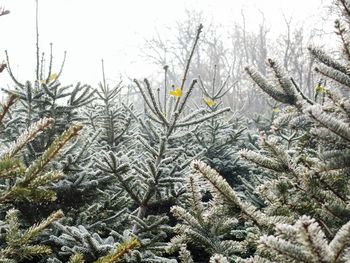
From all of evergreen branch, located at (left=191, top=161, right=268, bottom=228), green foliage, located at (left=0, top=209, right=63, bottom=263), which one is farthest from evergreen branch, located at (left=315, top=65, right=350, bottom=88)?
green foliage, located at (left=0, top=209, right=63, bottom=263)

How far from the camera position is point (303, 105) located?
1.47 m

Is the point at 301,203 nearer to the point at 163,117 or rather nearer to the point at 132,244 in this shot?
the point at 132,244

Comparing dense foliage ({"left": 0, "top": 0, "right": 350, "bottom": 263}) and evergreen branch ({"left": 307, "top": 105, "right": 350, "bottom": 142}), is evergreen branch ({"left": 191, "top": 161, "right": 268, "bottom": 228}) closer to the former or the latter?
dense foliage ({"left": 0, "top": 0, "right": 350, "bottom": 263})

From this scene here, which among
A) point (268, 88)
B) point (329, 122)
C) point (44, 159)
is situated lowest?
point (44, 159)

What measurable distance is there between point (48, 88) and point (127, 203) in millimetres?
1306

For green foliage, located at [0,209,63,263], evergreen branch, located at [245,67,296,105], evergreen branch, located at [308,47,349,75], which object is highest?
evergreen branch, located at [308,47,349,75]

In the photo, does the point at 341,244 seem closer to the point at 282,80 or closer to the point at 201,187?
the point at 282,80

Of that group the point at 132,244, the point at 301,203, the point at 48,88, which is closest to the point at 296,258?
the point at 132,244

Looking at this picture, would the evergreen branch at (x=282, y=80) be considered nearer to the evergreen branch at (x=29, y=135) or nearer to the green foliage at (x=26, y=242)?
the evergreen branch at (x=29, y=135)

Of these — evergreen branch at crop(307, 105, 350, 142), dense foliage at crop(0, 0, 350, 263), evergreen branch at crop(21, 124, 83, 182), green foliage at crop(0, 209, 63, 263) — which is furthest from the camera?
green foliage at crop(0, 209, 63, 263)

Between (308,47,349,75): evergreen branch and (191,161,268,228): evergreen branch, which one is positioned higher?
(308,47,349,75): evergreen branch

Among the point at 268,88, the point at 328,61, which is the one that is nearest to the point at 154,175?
the point at 268,88

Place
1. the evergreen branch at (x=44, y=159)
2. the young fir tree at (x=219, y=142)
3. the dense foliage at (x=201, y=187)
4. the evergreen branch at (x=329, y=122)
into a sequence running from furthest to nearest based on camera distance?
the young fir tree at (x=219, y=142) < the evergreen branch at (x=44, y=159) < the dense foliage at (x=201, y=187) < the evergreen branch at (x=329, y=122)

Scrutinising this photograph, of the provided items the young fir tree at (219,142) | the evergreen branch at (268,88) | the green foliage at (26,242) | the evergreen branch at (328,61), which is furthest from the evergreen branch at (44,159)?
the young fir tree at (219,142)
